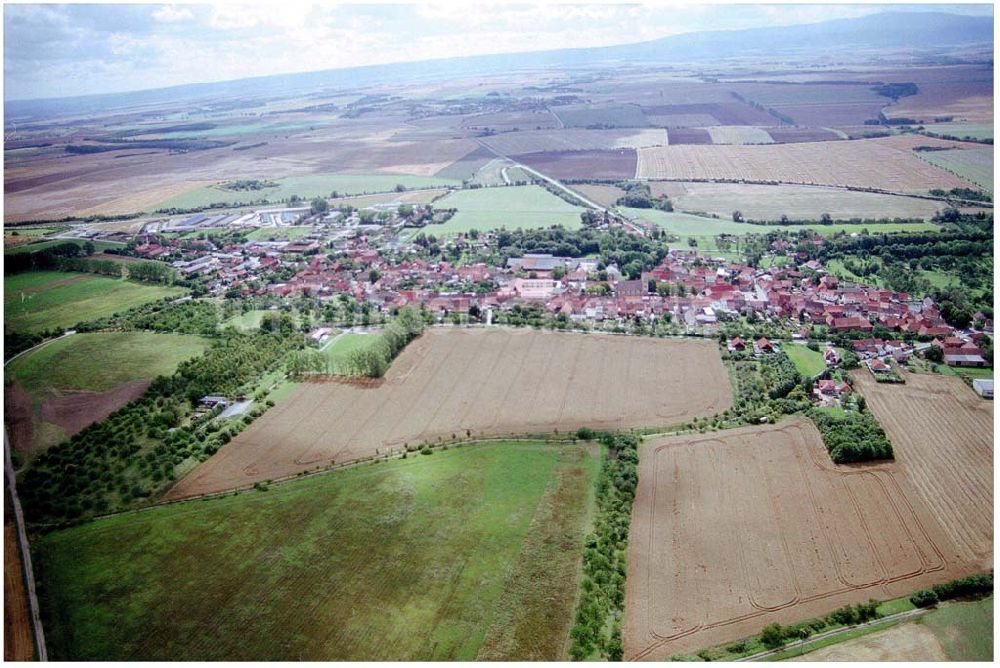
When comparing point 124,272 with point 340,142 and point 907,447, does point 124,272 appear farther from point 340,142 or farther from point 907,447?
Result: point 340,142

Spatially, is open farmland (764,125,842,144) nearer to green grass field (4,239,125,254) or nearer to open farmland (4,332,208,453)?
green grass field (4,239,125,254)

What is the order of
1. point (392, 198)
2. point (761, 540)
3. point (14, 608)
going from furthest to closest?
point (392, 198) < point (761, 540) < point (14, 608)

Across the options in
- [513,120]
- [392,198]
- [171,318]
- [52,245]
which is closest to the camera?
[171,318]

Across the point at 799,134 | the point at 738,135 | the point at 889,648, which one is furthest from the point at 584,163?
the point at 889,648

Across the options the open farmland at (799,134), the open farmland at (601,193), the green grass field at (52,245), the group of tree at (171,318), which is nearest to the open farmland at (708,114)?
the open farmland at (799,134)

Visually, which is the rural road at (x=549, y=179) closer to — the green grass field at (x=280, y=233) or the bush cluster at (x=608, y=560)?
the green grass field at (x=280, y=233)

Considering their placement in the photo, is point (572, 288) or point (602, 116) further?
point (602, 116)

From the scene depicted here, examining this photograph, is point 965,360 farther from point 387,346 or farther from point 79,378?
point 79,378
